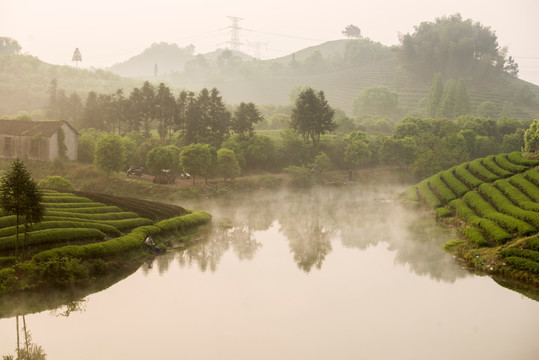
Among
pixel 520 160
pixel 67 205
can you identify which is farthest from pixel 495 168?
pixel 67 205

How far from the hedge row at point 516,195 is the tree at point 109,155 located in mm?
48226

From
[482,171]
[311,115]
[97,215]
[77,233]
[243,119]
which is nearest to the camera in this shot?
[77,233]

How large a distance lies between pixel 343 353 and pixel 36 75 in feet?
574

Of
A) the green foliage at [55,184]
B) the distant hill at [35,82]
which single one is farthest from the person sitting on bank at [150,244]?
the distant hill at [35,82]

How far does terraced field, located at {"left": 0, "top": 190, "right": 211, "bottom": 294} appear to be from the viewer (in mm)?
36906

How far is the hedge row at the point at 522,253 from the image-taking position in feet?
138

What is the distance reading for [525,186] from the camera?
59875 mm

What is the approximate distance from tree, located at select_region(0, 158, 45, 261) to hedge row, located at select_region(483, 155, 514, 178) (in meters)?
53.3

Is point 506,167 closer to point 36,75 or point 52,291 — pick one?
point 52,291

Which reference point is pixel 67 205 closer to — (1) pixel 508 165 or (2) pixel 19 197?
(2) pixel 19 197

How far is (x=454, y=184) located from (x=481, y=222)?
18.2 metres

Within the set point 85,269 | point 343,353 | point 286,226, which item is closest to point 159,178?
point 286,226

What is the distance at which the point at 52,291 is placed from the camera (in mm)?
35906

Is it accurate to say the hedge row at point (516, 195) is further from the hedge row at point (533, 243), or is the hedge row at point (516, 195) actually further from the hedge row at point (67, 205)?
the hedge row at point (67, 205)
